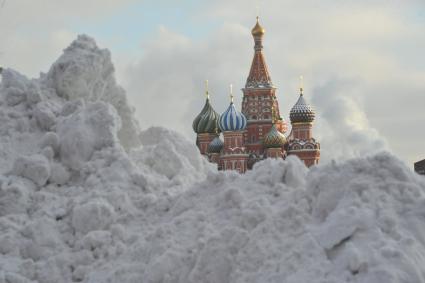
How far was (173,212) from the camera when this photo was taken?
6289 mm

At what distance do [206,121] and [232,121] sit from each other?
329 centimetres

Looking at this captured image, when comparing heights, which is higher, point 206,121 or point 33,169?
point 206,121

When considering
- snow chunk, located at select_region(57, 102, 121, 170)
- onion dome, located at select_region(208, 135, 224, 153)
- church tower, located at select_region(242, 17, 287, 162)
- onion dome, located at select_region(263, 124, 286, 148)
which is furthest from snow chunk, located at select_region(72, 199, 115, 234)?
onion dome, located at select_region(208, 135, 224, 153)

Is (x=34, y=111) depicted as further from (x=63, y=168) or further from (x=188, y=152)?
(x=188, y=152)

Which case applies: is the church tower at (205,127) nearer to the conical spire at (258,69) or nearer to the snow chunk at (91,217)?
the conical spire at (258,69)


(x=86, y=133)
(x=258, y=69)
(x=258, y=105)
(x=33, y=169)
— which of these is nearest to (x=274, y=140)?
(x=258, y=105)

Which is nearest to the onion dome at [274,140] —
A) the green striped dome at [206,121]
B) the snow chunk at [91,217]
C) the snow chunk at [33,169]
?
the green striped dome at [206,121]

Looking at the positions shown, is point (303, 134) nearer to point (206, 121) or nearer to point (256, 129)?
point (256, 129)

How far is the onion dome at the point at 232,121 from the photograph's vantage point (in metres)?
25.8

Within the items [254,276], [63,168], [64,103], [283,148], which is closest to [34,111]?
[64,103]

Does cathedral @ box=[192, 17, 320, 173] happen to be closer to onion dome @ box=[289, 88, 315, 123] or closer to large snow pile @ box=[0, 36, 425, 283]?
onion dome @ box=[289, 88, 315, 123]

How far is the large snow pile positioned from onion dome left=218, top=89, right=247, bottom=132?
1761 cm

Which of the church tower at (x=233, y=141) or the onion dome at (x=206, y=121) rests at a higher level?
the onion dome at (x=206, y=121)

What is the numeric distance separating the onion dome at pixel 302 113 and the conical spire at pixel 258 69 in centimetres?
196
